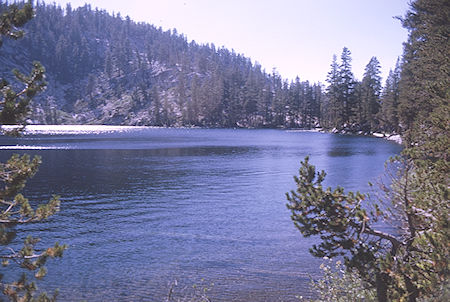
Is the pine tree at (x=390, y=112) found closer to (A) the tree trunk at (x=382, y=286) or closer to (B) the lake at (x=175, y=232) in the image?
(B) the lake at (x=175, y=232)

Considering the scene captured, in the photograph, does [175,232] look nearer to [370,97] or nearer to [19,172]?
[19,172]

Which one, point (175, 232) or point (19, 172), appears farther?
point (175, 232)

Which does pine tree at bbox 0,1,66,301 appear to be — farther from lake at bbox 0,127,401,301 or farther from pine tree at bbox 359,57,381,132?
pine tree at bbox 359,57,381,132


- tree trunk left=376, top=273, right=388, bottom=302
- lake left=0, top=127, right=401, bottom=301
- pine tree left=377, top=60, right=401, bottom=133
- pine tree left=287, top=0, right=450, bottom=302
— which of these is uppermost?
pine tree left=377, top=60, right=401, bottom=133

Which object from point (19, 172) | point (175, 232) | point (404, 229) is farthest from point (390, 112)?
point (19, 172)

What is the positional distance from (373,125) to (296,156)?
58.2m

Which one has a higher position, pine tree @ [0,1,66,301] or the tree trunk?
pine tree @ [0,1,66,301]

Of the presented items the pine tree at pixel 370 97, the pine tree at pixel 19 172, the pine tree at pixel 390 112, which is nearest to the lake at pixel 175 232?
the pine tree at pixel 19 172

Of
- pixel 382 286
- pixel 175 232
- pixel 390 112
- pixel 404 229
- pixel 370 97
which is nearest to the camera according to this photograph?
pixel 382 286

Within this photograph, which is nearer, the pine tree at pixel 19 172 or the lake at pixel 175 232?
the pine tree at pixel 19 172

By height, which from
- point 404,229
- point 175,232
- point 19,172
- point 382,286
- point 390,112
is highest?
point 390,112

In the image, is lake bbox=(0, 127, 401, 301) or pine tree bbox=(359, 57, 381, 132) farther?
pine tree bbox=(359, 57, 381, 132)

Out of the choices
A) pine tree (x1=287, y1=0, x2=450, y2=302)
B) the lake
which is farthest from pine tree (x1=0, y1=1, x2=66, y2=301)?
pine tree (x1=287, y1=0, x2=450, y2=302)

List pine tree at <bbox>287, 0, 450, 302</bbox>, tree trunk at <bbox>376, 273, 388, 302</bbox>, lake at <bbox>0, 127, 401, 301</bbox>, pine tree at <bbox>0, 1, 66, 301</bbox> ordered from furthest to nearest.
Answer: lake at <bbox>0, 127, 401, 301</bbox>
tree trunk at <bbox>376, 273, 388, 302</bbox>
pine tree at <bbox>0, 1, 66, 301</bbox>
pine tree at <bbox>287, 0, 450, 302</bbox>
